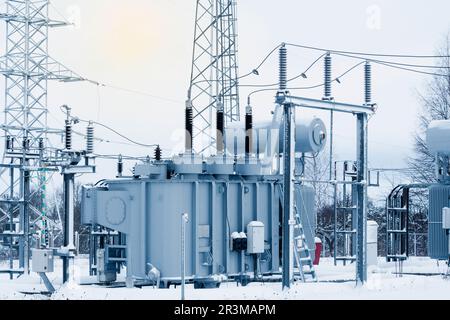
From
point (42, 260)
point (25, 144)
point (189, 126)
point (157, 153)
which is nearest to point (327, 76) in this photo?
point (189, 126)

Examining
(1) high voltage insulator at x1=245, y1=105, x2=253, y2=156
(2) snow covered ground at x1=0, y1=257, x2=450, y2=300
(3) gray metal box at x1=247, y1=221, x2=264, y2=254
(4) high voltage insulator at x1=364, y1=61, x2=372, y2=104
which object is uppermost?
(4) high voltage insulator at x1=364, y1=61, x2=372, y2=104

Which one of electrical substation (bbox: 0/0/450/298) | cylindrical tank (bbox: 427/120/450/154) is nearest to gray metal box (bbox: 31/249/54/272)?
electrical substation (bbox: 0/0/450/298)

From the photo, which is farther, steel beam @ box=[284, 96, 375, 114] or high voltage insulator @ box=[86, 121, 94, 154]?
high voltage insulator @ box=[86, 121, 94, 154]

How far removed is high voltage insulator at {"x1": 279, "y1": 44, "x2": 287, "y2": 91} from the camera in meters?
21.4

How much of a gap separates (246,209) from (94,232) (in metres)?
4.05

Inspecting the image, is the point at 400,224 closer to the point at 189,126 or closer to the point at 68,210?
the point at 189,126

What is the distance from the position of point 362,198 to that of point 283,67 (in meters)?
3.72

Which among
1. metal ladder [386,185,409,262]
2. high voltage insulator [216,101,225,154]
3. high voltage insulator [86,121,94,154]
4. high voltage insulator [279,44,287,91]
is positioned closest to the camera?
high voltage insulator [279,44,287,91]

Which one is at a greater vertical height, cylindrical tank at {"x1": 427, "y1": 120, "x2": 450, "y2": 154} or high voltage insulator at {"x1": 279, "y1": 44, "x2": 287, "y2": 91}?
high voltage insulator at {"x1": 279, "y1": 44, "x2": 287, "y2": 91}

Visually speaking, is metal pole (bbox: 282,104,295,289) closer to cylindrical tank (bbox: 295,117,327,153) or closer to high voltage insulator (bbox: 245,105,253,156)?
high voltage insulator (bbox: 245,105,253,156)

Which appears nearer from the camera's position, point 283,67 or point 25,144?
point 283,67

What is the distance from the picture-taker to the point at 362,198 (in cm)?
2320

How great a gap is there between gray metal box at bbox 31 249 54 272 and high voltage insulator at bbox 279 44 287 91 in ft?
19.0

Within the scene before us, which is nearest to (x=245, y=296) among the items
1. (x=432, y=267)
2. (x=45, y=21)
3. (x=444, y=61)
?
(x=432, y=267)
